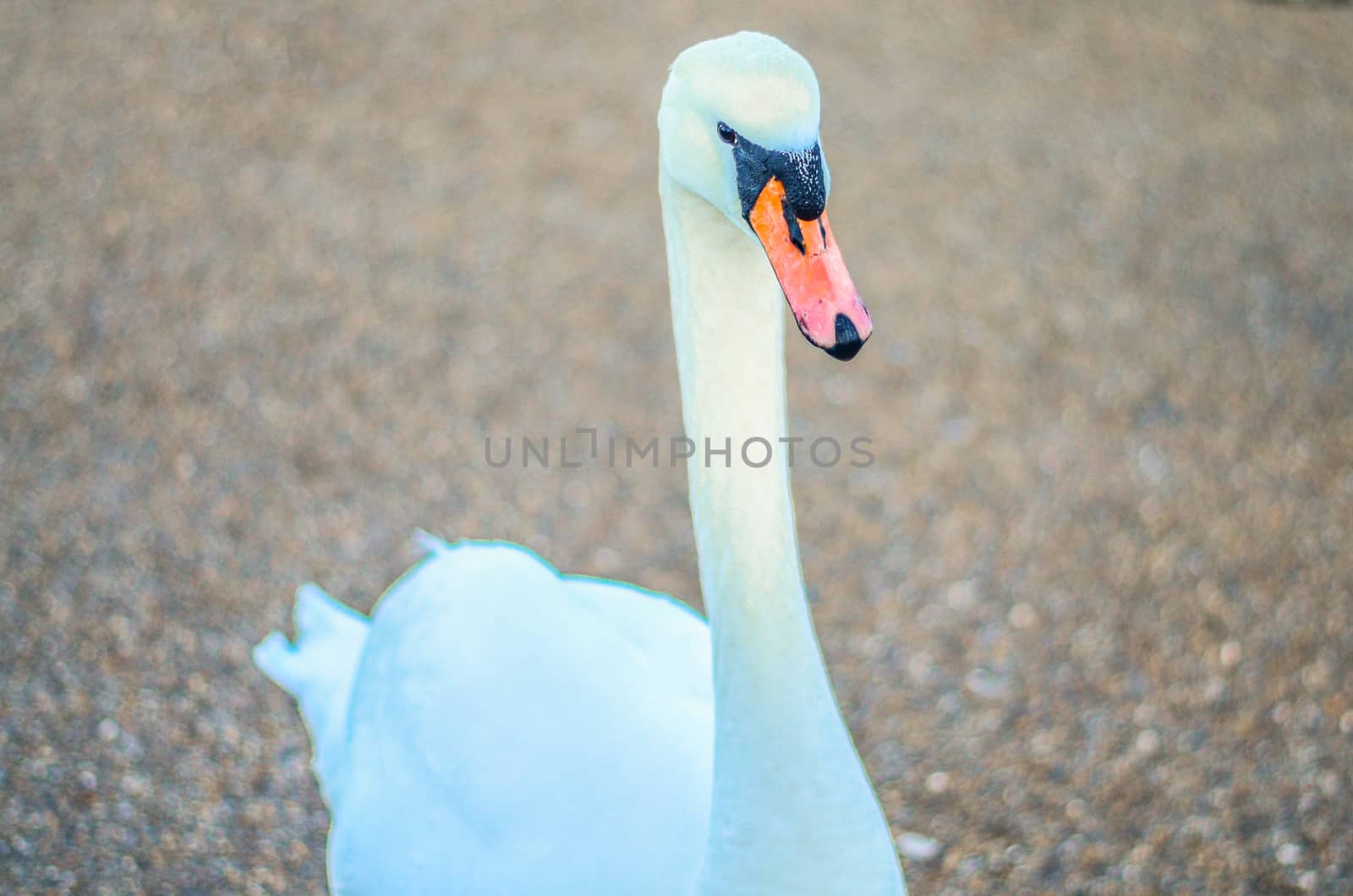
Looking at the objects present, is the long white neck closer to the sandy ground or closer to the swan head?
the swan head

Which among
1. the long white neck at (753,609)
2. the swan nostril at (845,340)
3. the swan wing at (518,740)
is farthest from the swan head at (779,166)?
the swan wing at (518,740)

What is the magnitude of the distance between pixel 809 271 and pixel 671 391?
9.03ft

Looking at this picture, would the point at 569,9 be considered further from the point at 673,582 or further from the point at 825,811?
the point at 825,811

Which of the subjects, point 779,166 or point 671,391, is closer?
point 779,166

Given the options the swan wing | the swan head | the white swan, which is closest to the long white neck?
the white swan

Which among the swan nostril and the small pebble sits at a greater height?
the swan nostril

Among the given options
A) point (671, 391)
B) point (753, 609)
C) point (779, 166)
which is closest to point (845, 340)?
point (779, 166)

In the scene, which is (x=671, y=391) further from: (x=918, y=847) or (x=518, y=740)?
(x=518, y=740)

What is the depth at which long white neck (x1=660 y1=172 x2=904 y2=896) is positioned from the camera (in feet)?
5.49

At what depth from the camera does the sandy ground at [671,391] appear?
307 centimetres

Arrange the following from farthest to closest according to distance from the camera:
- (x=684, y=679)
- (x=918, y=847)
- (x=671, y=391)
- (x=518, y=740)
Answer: (x=671, y=391) < (x=918, y=847) < (x=684, y=679) < (x=518, y=740)

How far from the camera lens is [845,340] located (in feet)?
4.82

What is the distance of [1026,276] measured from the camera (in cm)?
466

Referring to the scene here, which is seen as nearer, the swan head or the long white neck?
the swan head
